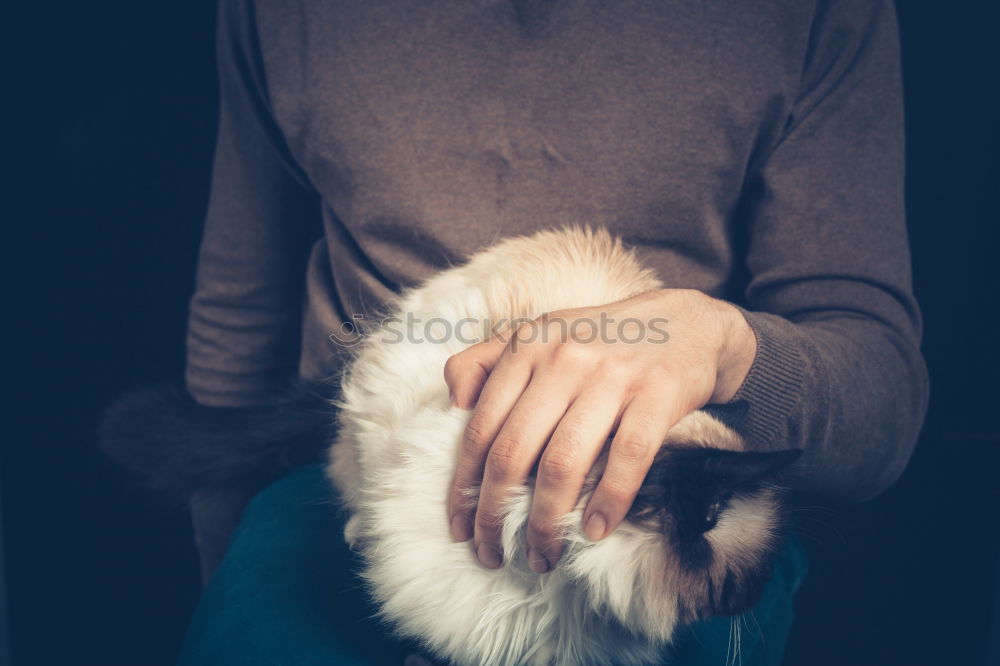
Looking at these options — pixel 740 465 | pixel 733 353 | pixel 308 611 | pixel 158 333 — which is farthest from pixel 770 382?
pixel 158 333

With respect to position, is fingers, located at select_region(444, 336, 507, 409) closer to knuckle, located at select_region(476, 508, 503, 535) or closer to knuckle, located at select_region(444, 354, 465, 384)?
knuckle, located at select_region(444, 354, 465, 384)

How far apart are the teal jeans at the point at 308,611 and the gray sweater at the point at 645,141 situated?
7.8 inches

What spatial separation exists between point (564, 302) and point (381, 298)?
1.12 feet

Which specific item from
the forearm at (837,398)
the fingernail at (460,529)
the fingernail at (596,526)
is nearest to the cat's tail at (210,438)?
the fingernail at (460,529)

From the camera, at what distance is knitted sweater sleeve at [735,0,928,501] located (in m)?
0.71

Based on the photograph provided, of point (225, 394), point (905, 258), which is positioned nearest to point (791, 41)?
point (905, 258)

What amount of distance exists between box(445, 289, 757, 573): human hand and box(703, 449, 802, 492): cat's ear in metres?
0.05

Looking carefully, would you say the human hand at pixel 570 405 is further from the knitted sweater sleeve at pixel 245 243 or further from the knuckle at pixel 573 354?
the knitted sweater sleeve at pixel 245 243

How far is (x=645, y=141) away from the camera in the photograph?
761 millimetres

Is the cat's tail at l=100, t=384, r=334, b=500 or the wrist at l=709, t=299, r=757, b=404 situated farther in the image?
the cat's tail at l=100, t=384, r=334, b=500

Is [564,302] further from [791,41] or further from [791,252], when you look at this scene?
[791,41]

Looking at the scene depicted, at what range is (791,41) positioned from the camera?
73 centimetres

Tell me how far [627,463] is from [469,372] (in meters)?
0.17

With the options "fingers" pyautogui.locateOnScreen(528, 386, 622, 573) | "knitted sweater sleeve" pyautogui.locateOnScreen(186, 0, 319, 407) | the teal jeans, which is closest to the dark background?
"knitted sweater sleeve" pyautogui.locateOnScreen(186, 0, 319, 407)
